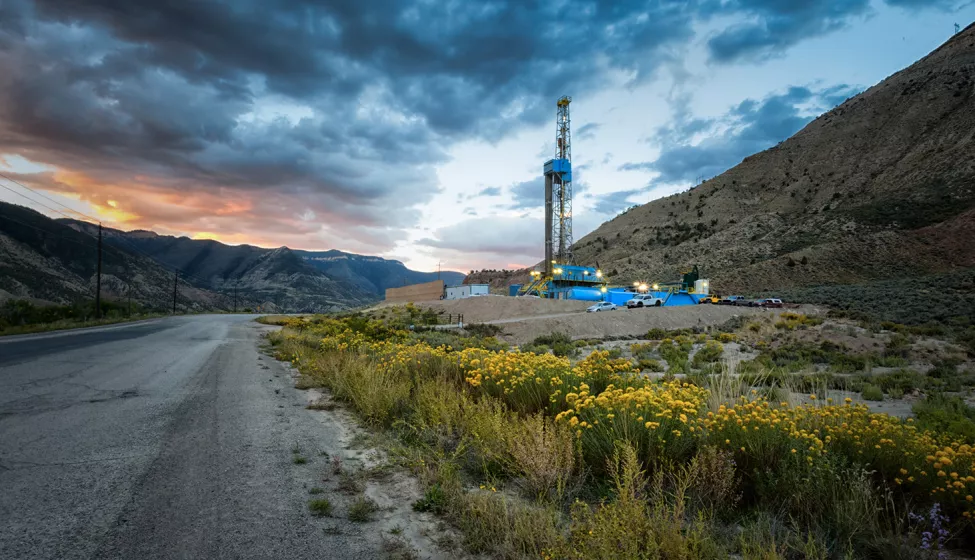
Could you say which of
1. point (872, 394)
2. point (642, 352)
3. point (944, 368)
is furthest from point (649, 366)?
point (944, 368)

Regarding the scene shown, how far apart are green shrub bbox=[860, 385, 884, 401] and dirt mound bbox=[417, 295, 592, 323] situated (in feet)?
111

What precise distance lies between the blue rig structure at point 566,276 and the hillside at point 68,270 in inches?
3035

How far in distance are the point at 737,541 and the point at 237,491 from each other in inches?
191

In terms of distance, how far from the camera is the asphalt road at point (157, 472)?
3799 mm

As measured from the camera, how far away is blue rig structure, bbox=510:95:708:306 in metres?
55.7

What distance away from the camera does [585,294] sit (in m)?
57.9

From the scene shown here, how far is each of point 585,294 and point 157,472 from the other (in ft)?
181

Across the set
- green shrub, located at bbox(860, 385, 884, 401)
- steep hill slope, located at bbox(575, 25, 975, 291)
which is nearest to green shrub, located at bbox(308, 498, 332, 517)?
green shrub, located at bbox(860, 385, 884, 401)

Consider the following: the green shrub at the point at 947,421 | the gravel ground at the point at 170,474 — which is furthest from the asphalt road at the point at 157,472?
the green shrub at the point at 947,421

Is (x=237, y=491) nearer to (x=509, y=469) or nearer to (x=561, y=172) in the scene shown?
(x=509, y=469)

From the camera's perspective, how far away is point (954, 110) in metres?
68.2

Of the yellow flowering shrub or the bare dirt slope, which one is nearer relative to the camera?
the yellow flowering shrub

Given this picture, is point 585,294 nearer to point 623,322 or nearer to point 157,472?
point 623,322

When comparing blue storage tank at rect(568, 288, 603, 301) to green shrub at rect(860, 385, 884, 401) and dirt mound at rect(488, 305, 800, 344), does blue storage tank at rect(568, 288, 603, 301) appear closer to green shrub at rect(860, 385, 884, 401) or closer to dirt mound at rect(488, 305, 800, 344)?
dirt mound at rect(488, 305, 800, 344)
